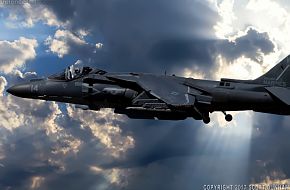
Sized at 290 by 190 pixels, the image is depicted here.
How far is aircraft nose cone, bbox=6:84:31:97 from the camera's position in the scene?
1109 inches

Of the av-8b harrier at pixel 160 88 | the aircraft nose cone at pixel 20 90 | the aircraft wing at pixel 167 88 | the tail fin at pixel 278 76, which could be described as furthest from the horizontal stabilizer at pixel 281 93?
the aircraft nose cone at pixel 20 90

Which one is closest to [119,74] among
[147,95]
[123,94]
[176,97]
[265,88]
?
[123,94]

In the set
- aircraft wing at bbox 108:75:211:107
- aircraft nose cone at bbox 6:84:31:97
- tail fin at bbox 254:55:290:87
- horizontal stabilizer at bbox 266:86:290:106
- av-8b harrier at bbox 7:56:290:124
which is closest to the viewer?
aircraft wing at bbox 108:75:211:107

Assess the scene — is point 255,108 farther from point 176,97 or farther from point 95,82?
point 95,82

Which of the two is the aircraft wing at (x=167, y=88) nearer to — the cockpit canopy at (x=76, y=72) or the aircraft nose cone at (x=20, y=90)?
the cockpit canopy at (x=76, y=72)

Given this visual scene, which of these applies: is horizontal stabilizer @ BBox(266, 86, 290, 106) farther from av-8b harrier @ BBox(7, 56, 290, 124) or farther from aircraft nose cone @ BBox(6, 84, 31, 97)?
aircraft nose cone @ BBox(6, 84, 31, 97)

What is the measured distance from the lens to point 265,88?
26.2 metres

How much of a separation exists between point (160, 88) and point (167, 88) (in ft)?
1.32

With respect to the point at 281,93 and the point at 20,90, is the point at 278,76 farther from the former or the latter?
the point at 20,90

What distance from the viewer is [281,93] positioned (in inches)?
1016

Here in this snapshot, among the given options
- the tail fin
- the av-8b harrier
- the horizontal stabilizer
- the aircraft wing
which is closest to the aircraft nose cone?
the av-8b harrier

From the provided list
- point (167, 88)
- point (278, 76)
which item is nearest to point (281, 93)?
point (278, 76)

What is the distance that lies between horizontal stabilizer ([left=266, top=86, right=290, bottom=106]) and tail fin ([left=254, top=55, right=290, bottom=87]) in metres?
0.69

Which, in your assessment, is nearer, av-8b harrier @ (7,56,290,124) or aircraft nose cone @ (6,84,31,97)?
av-8b harrier @ (7,56,290,124)
